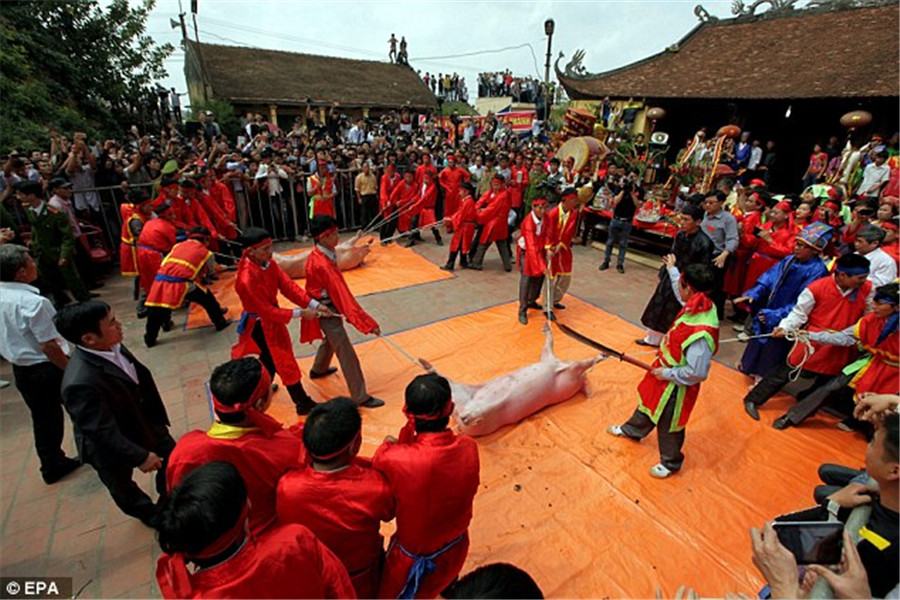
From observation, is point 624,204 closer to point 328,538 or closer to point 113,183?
point 328,538

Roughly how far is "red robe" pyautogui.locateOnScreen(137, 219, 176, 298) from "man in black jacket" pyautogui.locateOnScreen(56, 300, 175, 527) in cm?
333

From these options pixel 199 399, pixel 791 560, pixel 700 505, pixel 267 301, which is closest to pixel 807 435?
pixel 700 505

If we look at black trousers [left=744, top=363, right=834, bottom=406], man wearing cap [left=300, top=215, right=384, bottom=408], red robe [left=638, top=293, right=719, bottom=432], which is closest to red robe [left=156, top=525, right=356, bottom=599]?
man wearing cap [left=300, top=215, right=384, bottom=408]

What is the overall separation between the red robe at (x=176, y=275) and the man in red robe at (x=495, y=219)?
173 inches

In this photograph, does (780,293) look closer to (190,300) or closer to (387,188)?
(190,300)

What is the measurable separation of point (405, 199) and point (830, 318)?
24.0 ft

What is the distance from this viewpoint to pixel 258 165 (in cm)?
895

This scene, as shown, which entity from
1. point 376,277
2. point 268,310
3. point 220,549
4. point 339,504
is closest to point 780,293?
point 339,504

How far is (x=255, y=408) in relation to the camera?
6.70 feet

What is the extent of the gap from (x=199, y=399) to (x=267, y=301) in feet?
4.65

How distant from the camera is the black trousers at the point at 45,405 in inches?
120

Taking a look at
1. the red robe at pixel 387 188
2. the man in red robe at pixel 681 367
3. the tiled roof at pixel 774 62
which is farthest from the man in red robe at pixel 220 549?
the tiled roof at pixel 774 62

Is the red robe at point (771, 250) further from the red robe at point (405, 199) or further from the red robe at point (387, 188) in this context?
the red robe at point (387, 188)

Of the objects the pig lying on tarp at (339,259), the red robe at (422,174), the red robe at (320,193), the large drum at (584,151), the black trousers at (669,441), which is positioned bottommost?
the black trousers at (669,441)
